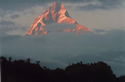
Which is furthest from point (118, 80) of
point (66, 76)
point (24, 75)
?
point (24, 75)

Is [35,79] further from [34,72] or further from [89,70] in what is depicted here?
[89,70]

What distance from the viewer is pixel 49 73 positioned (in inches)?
5443

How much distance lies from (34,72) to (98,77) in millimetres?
38650

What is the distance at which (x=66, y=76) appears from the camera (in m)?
144

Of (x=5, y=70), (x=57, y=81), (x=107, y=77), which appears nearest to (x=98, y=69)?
(x=107, y=77)

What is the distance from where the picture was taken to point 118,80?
174 metres

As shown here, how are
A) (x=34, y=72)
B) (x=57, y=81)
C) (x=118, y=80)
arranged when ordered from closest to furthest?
1. (x=34, y=72)
2. (x=57, y=81)
3. (x=118, y=80)

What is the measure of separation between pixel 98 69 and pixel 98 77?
859cm

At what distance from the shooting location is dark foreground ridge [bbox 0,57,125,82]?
11775 centimetres

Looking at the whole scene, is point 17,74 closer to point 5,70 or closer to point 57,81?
point 5,70

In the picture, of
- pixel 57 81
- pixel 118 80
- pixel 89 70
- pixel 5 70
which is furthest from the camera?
pixel 118 80

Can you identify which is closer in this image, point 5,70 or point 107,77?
point 5,70

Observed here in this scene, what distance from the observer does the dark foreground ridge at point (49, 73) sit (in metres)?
Result: 118

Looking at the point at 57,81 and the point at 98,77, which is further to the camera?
the point at 98,77
